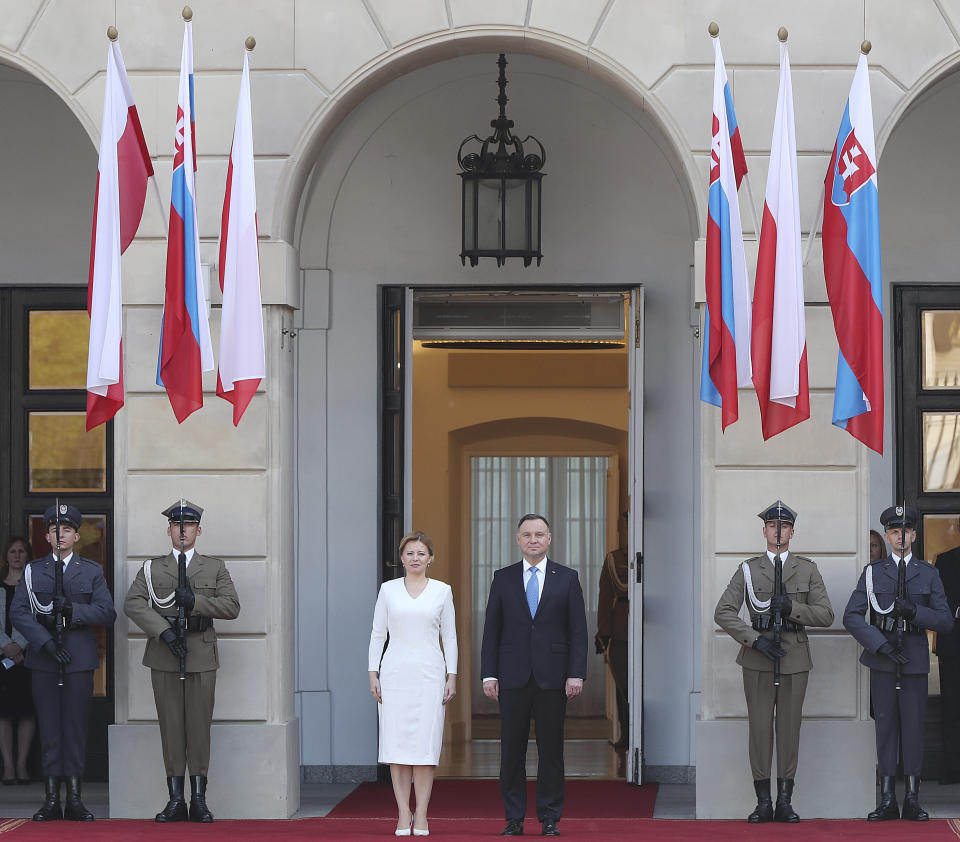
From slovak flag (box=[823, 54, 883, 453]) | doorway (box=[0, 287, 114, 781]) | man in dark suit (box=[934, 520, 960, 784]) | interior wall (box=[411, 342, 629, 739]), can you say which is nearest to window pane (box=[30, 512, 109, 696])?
doorway (box=[0, 287, 114, 781])

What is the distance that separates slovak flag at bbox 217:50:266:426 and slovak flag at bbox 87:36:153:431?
534 millimetres

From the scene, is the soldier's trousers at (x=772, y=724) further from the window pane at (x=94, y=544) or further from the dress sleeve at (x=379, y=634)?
the window pane at (x=94, y=544)

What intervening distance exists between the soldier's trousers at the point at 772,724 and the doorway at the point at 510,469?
358 centimetres

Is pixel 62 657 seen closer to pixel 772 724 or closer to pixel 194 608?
pixel 194 608

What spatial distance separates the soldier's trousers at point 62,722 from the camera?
8.56m

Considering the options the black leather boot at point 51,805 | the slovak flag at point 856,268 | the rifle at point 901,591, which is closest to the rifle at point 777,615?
the rifle at point 901,591

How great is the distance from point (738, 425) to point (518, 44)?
2540 millimetres

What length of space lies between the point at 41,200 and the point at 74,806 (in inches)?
169

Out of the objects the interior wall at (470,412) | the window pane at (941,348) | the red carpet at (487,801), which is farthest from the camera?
the interior wall at (470,412)

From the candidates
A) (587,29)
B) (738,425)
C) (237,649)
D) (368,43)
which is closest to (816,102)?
(587,29)

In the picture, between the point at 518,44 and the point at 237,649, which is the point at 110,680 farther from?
the point at 518,44

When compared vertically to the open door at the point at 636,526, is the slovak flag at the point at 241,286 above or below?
above

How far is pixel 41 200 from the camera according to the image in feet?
34.6

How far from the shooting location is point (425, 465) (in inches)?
558
